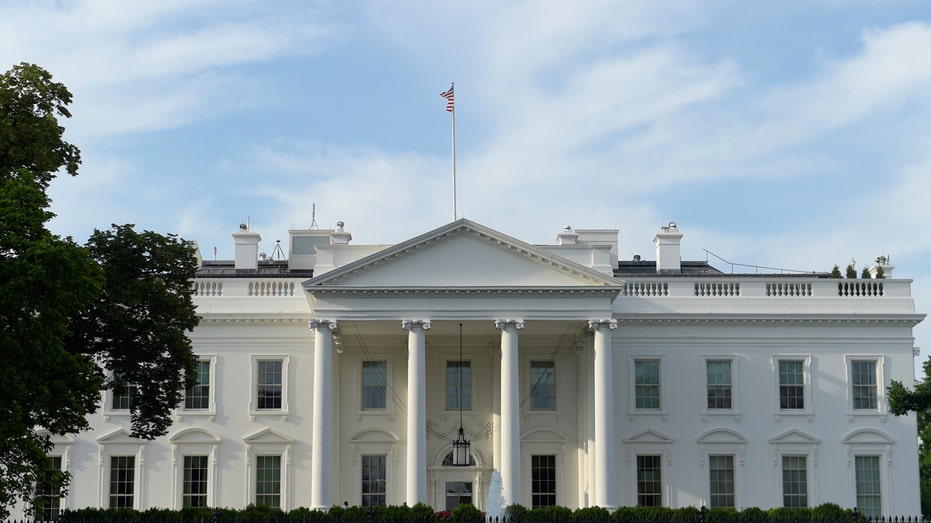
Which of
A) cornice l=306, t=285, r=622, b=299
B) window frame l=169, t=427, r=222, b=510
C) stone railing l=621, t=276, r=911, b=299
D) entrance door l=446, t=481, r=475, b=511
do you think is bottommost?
entrance door l=446, t=481, r=475, b=511

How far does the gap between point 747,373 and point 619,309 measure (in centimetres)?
491

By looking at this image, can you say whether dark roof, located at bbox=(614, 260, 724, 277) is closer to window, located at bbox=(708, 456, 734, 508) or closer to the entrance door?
window, located at bbox=(708, 456, 734, 508)

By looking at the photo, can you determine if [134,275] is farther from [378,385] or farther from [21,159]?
[378,385]

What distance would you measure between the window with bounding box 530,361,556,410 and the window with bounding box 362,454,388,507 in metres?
5.60

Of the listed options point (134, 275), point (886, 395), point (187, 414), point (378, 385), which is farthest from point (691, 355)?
point (134, 275)

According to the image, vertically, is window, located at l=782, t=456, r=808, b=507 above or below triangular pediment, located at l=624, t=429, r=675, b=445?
below

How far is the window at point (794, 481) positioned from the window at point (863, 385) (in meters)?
2.75

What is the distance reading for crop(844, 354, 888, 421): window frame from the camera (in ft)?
142

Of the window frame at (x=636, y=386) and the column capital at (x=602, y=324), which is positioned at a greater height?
the column capital at (x=602, y=324)

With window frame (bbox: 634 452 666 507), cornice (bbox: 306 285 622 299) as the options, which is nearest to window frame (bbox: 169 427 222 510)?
cornice (bbox: 306 285 622 299)

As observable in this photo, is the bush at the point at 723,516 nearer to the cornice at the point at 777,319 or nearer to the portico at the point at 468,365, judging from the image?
the portico at the point at 468,365

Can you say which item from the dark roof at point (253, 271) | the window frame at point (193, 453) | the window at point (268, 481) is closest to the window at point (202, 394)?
the window frame at point (193, 453)

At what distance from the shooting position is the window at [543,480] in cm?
4334

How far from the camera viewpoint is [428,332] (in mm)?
42594
